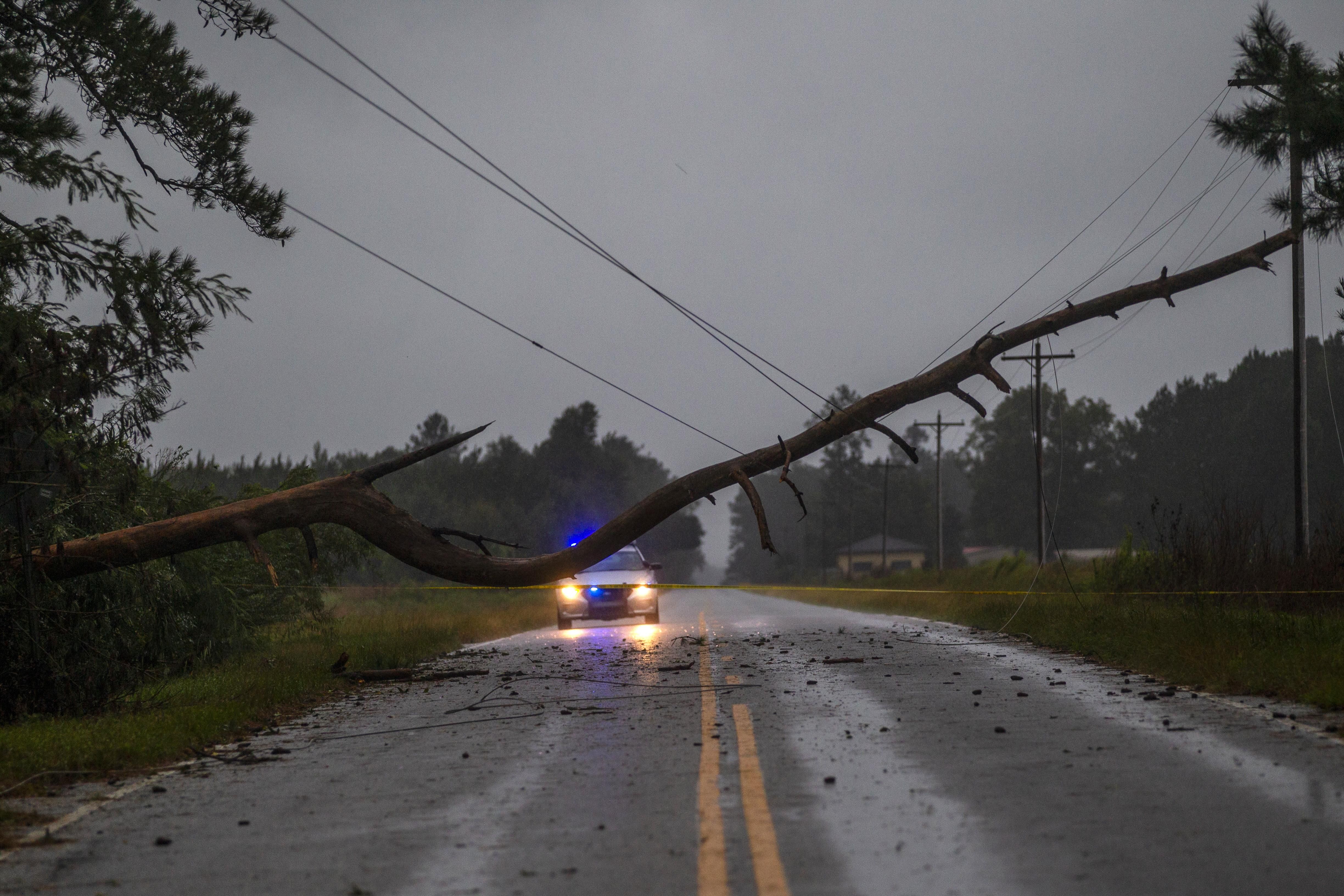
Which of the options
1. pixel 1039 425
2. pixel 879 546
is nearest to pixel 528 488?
pixel 879 546

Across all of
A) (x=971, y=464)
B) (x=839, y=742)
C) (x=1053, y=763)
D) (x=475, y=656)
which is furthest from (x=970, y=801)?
(x=971, y=464)

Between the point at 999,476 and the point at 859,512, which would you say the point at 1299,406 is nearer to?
the point at 999,476

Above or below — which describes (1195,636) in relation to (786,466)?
below

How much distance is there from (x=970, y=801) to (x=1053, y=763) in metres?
1.28

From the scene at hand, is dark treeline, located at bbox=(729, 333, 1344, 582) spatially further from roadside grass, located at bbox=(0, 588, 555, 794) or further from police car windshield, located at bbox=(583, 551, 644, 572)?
roadside grass, located at bbox=(0, 588, 555, 794)

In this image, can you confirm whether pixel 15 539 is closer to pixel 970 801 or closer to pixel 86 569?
pixel 86 569

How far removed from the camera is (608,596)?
957 inches

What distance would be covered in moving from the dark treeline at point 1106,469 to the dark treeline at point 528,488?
19.0m

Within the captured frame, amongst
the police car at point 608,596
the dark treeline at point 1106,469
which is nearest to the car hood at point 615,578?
the police car at point 608,596

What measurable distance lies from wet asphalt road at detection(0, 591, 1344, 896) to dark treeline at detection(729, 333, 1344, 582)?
2041 inches

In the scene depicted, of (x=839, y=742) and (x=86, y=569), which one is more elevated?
(x=86, y=569)

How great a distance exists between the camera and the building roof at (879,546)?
400 ft

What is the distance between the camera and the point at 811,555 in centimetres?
13862

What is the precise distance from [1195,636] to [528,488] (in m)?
96.0
